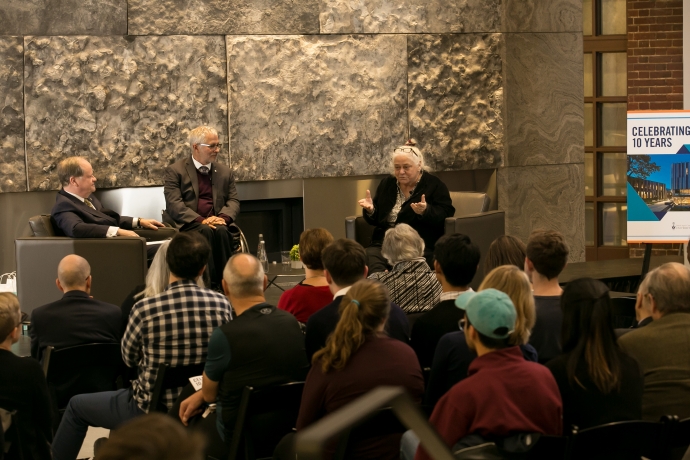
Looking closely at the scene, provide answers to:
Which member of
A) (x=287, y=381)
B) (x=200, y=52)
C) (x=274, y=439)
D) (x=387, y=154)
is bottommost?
(x=274, y=439)

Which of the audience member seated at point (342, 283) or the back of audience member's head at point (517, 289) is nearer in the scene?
the back of audience member's head at point (517, 289)

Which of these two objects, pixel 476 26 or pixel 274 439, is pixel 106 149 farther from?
pixel 274 439

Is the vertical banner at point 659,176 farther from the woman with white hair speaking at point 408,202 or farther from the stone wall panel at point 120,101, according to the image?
the stone wall panel at point 120,101

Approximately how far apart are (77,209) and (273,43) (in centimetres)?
218

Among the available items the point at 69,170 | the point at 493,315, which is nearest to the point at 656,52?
the point at 69,170

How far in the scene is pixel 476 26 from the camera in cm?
769

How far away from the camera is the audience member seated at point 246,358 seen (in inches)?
111

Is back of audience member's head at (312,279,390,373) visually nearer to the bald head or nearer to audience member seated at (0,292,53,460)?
audience member seated at (0,292,53,460)

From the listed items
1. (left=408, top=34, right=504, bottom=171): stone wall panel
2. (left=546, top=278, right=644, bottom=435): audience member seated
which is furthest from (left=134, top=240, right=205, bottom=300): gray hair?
(left=408, top=34, right=504, bottom=171): stone wall panel

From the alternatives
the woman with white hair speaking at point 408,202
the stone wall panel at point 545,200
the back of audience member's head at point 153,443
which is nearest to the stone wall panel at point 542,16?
the stone wall panel at point 545,200

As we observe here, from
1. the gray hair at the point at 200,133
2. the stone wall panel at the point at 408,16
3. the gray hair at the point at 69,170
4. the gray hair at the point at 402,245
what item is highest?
the stone wall panel at the point at 408,16

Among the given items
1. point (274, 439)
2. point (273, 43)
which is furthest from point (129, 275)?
point (274, 439)

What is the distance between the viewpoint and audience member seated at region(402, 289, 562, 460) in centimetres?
224

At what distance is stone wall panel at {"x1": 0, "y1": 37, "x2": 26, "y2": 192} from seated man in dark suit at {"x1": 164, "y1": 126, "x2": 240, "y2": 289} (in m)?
1.07
